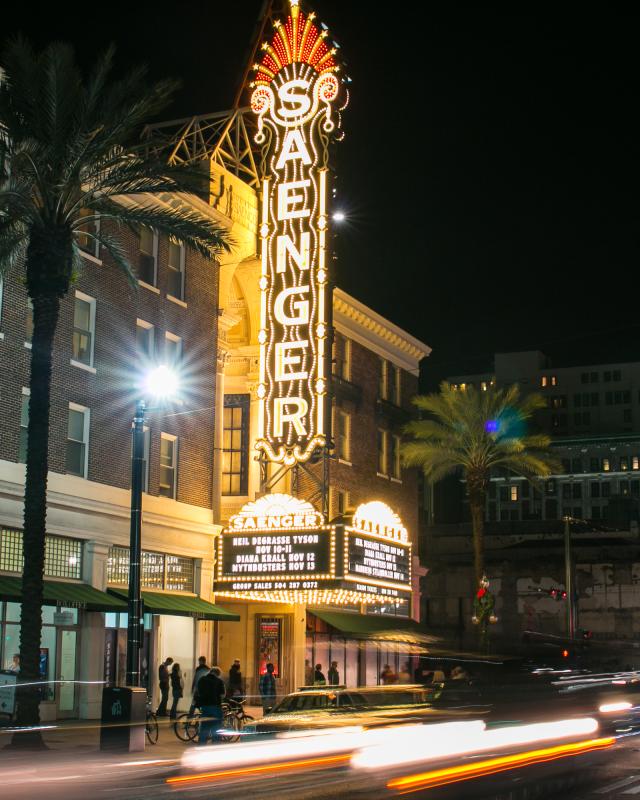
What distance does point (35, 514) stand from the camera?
27.9 metres

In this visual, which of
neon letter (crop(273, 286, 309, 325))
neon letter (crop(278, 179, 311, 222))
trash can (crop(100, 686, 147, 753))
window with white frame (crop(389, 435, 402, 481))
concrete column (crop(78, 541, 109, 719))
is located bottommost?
trash can (crop(100, 686, 147, 753))

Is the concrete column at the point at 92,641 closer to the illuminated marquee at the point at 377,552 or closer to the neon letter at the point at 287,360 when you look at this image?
the illuminated marquee at the point at 377,552

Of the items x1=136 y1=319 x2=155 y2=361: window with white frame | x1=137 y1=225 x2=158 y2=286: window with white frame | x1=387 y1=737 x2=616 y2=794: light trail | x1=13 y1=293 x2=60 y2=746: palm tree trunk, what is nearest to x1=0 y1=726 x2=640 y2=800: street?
x1=387 y1=737 x2=616 y2=794: light trail

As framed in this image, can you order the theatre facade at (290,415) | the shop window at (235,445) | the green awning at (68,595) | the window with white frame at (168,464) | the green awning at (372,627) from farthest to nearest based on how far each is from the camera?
the green awning at (372,627) < the shop window at (235,445) < the theatre facade at (290,415) < the window with white frame at (168,464) < the green awning at (68,595)

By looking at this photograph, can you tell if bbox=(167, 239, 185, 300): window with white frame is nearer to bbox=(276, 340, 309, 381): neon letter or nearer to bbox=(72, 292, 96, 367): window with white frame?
bbox=(276, 340, 309, 381): neon letter

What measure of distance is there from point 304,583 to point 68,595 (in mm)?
9869

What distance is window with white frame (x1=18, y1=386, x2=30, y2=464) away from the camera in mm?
33438

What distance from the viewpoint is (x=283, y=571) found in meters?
41.1

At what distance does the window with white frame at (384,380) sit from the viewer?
192ft

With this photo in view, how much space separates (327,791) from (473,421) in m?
42.8

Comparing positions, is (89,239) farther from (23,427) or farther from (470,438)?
(470,438)

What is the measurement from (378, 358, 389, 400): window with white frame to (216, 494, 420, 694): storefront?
1070 centimetres

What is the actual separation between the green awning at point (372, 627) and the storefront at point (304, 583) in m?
0.07

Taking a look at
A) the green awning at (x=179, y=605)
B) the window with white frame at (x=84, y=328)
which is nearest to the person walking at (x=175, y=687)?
the green awning at (x=179, y=605)
